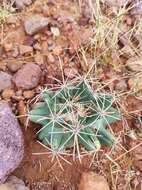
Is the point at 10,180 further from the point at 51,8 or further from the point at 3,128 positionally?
the point at 51,8

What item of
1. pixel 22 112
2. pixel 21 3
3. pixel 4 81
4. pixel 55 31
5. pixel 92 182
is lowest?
pixel 92 182

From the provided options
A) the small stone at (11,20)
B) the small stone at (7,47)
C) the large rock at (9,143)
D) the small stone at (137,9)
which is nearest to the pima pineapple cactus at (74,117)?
the large rock at (9,143)

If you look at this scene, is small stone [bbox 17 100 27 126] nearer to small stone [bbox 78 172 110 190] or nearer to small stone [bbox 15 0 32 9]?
small stone [bbox 78 172 110 190]

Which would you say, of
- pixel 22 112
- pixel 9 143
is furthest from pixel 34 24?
pixel 9 143

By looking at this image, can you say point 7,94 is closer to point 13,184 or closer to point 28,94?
point 28,94

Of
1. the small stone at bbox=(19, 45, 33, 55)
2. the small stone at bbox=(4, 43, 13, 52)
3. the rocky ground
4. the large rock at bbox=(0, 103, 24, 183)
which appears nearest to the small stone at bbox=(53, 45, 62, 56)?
the rocky ground

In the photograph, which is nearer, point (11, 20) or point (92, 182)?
point (92, 182)
